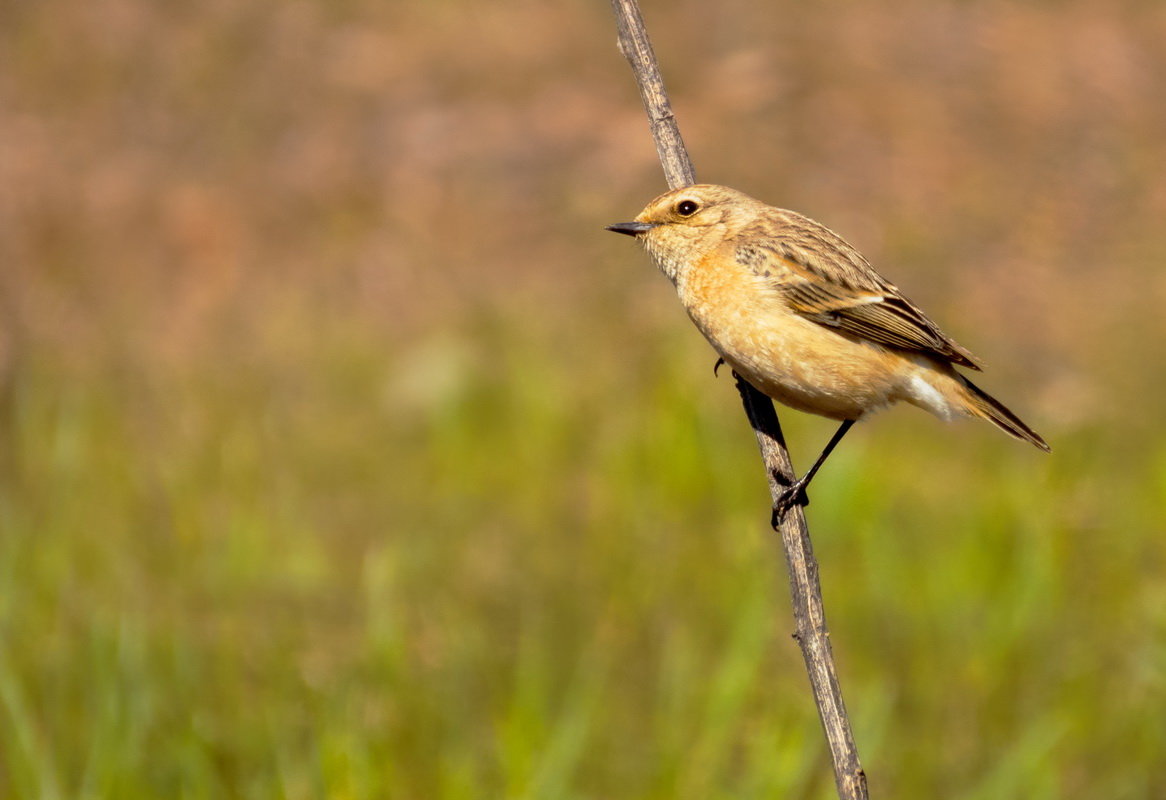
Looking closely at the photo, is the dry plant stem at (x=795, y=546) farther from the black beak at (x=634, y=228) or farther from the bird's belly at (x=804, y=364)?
the black beak at (x=634, y=228)

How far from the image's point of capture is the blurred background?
5910mm

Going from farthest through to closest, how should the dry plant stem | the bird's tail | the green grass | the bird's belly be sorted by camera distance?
the green grass < the bird's tail < the bird's belly < the dry plant stem

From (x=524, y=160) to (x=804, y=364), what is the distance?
7932 millimetres

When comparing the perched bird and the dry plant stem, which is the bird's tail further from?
the dry plant stem

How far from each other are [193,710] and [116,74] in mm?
8414

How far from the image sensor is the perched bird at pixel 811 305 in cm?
484

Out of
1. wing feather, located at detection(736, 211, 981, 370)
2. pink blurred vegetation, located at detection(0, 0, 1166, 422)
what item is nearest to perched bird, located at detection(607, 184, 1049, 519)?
wing feather, located at detection(736, 211, 981, 370)

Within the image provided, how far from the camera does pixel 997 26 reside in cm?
1393

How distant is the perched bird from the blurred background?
4.36ft

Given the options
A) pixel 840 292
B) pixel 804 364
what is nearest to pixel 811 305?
pixel 840 292

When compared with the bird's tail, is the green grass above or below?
below

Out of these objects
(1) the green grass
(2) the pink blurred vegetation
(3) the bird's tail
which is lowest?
(1) the green grass

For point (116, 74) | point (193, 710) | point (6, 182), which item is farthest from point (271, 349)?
point (193, 710)

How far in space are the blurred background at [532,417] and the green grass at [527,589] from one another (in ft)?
0.08
